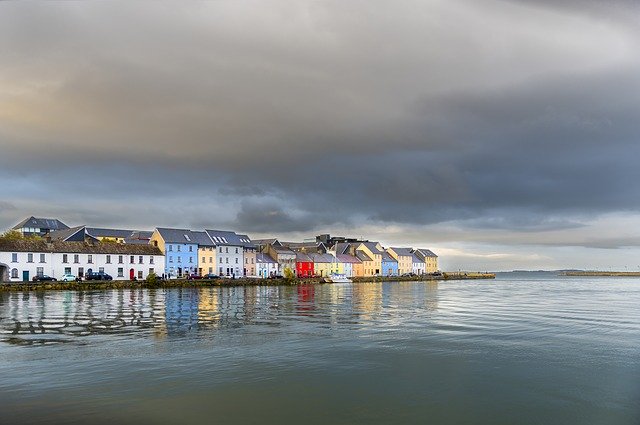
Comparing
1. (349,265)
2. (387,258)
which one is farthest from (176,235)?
(387,258)

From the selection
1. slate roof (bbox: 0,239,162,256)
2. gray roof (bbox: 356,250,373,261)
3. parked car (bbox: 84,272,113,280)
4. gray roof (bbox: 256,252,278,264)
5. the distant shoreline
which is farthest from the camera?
gray roof (bbox: 356,250,373,261)

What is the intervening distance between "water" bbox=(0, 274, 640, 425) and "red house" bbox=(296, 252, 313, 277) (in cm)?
11777

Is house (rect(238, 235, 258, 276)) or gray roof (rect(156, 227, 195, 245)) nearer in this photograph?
gray roof (rect(156, 227, 195, 245))

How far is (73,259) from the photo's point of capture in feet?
324

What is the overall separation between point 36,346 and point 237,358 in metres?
10.3

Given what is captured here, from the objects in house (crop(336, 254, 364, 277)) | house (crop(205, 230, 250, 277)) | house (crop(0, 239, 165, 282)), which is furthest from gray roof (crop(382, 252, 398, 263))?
house (crop(0, 239, 165, 282))

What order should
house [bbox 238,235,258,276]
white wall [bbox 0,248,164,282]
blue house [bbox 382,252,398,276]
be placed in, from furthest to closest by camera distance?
blue house [bbox 382,252,398,276] < house [bbox 238,235,258,276] < white wall [bbox 0,248,164,282]

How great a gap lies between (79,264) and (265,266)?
53510 mm

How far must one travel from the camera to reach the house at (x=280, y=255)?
486 ft

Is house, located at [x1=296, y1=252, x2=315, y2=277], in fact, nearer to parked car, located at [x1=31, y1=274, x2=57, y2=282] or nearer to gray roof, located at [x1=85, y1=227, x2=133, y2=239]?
gray roof, located at [x1=85, y1=227, x2=133, y2=239]

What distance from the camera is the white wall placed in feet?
299

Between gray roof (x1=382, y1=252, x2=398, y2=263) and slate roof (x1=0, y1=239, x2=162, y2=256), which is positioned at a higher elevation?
slate roof (x1=0, y1=239, x2=162, y2=256)

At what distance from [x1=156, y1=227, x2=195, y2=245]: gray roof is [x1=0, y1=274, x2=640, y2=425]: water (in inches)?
3386

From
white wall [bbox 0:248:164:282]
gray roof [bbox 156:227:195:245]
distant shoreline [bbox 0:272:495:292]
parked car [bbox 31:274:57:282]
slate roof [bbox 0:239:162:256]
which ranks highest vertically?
gray roof [bbox 156:227:195:245]
